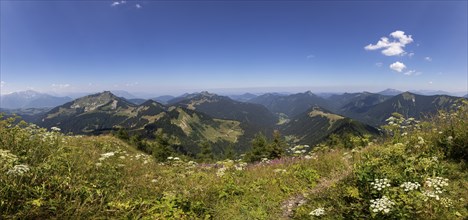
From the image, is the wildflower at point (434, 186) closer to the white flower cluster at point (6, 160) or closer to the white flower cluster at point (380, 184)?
the white flower cluster at point (380, 184)

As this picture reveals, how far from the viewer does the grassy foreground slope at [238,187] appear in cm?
464

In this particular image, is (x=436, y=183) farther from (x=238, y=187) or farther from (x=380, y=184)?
(x=238, y=187)

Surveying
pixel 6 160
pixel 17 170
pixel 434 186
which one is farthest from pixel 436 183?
pixel 6 160

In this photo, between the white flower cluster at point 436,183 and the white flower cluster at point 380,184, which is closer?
the white flower cluster at point 436,183

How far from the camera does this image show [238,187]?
7.70 metres

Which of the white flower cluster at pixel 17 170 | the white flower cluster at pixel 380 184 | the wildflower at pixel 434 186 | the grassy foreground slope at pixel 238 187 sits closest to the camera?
the white flower cluster at pixel 17 170

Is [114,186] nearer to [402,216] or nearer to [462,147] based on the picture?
[402,216]

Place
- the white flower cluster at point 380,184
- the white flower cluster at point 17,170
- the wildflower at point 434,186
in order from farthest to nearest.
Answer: the white flower cluster at point 380,184 < the wildflower at point 434,186 < the white flower cluster at point 17,170

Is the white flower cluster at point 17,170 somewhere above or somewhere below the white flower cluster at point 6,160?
below

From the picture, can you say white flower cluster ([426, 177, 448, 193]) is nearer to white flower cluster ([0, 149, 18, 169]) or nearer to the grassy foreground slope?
the grassy foreground slope

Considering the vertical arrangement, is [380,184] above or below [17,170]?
below

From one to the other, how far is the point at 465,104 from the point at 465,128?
137 cm

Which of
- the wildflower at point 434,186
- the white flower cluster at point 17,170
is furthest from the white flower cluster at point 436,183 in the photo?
the white flower cluster at point 17,170

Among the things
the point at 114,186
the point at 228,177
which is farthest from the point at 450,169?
the point at 114,186
